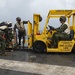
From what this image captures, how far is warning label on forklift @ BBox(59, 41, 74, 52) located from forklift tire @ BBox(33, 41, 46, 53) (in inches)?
32.9

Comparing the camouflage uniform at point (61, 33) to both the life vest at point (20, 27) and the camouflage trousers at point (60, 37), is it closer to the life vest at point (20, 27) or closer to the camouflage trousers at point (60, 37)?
the camouflage trousers at point (60, 37)

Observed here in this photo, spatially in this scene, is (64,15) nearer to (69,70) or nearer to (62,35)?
(62,35)

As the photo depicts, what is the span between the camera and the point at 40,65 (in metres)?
10.2

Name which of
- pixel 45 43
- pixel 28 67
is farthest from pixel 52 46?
pixel 28 67

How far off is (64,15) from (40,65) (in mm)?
4397

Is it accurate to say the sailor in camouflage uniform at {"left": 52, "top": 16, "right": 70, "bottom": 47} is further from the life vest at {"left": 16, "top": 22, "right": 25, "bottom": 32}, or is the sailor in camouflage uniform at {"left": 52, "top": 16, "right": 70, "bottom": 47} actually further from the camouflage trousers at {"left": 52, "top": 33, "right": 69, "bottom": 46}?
the life vest at {"left": 16, "top": 22, "right": 25, "bottom": 32}

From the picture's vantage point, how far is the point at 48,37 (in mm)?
13711

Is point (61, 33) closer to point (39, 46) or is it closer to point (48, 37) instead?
point (48, 37)

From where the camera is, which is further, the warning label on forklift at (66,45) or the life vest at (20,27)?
the life vest at (20,27)

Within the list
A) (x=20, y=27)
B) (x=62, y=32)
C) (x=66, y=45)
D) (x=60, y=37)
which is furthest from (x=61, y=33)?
(x=20, y=27)

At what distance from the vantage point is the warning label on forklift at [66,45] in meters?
13.3

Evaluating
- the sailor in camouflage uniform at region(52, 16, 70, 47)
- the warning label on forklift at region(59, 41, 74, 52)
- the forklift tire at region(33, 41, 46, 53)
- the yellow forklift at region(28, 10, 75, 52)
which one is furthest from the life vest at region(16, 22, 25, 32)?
the warning label on forklift at region(59, 41, 74, 52)

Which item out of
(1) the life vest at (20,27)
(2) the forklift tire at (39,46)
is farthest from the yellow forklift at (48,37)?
(1) the life vest at (20,27)

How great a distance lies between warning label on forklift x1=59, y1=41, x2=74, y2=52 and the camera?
13258 millimetres
